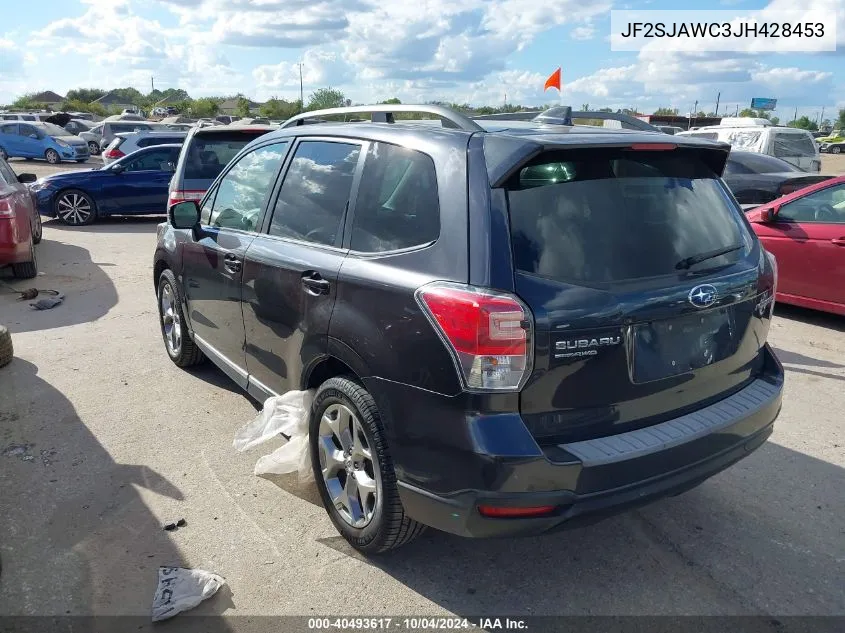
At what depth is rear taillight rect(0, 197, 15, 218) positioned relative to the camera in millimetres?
7922

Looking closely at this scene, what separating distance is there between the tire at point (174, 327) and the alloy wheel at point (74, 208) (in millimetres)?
9258

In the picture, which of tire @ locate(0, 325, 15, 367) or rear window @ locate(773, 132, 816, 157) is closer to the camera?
tire @ locate(0, 325, 15, 367)

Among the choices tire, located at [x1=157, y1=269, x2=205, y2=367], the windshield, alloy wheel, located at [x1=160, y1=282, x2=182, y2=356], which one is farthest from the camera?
the windshield

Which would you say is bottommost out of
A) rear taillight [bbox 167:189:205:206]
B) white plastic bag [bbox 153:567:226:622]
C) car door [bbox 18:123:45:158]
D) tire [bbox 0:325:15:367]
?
white plastic bag [bbox 153:567:226:622]

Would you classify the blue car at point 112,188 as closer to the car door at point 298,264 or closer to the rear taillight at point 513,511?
the car door at point 298,264

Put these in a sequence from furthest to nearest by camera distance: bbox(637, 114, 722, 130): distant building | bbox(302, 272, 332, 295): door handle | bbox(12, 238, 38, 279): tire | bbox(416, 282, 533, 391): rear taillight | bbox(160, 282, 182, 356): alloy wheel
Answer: bbox(637, 114, 722, 130): distant building < bbox(12, 238, 38, 279): tire < bbox(160, 282, 182, 356): alloy wheel < bbox(302, 272, 332, 295): door handle < bbox(416, 282, 533, 391): rear taillight

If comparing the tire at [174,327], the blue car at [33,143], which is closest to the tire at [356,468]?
the tire at [174,327]

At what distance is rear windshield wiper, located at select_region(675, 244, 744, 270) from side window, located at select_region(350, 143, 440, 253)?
1026 millimetres

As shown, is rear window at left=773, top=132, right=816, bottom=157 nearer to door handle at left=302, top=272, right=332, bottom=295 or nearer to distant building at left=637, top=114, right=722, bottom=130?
distant building at left=637, top=114, right=722, bottom=130

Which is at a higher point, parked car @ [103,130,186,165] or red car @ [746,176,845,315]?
parked car @ [103,130,186,165]

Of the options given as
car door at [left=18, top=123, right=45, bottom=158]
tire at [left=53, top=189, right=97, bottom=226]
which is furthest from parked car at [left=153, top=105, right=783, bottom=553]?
car door at [left=18, top=123, right=45, bottom=158]

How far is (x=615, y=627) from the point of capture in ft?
8.96

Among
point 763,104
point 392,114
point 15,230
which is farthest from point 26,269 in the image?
point 763,104

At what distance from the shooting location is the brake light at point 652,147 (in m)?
2.88
